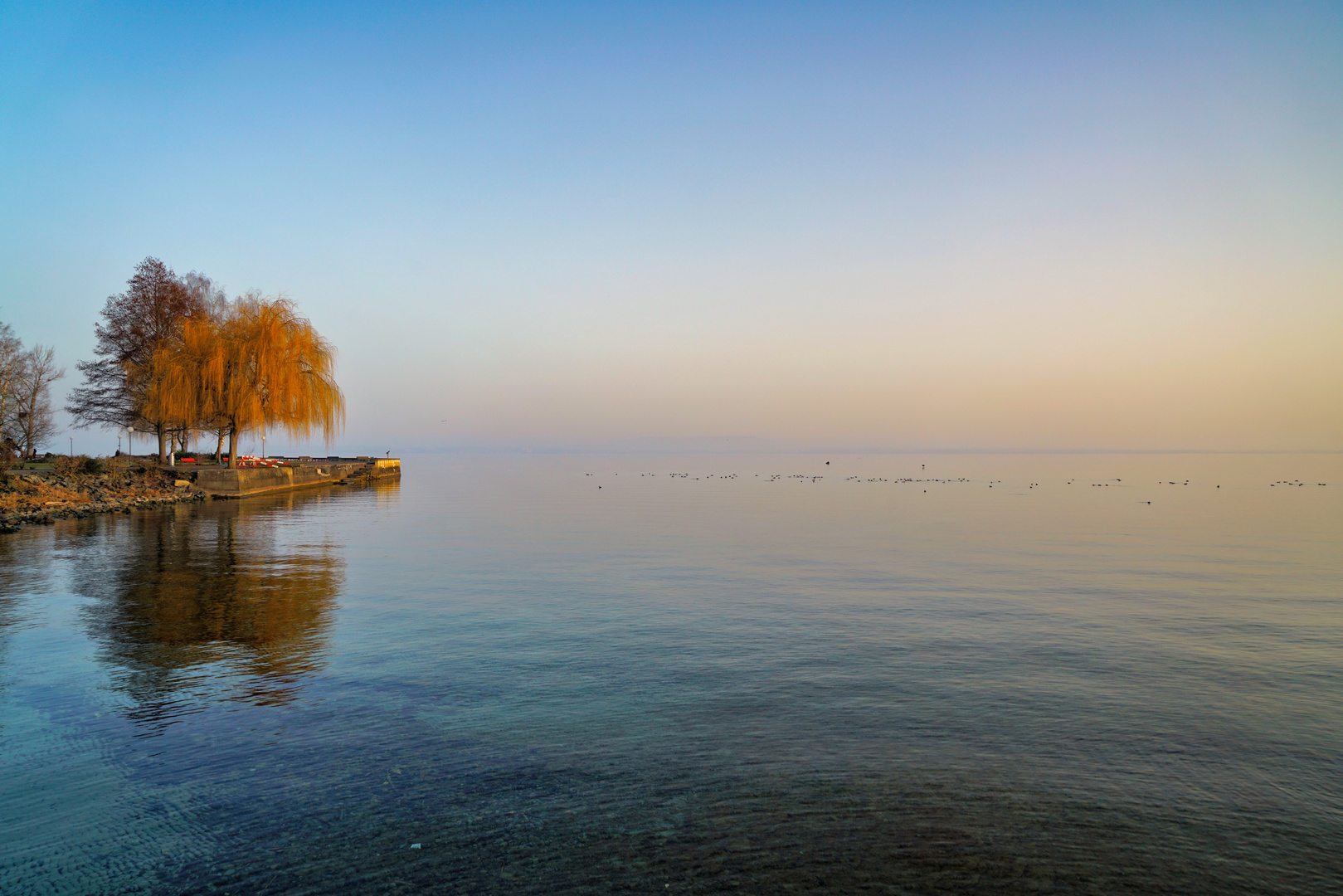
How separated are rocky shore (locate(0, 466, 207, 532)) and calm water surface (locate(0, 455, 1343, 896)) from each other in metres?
15.1

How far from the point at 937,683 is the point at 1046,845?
4031 mm

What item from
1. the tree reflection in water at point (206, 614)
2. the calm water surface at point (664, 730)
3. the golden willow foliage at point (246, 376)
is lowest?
the calm water surface at point (664, 730)

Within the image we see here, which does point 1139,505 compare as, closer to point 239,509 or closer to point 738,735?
point 738,735

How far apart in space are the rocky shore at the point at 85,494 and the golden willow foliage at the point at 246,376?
3.80 metres

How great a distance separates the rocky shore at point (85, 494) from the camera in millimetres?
30375

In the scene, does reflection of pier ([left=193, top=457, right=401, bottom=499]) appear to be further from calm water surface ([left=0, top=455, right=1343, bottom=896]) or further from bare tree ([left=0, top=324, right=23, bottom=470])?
calm water surface ([left=0, top=455, right=1343, bottom=896])

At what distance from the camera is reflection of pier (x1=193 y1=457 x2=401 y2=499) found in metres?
44.3

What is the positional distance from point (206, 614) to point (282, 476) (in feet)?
142

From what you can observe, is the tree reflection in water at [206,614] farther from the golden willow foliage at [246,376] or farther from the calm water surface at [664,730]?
the golden willow foliage at [246,376]

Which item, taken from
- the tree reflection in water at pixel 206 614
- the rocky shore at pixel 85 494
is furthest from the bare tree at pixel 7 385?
the tree reflection in water at pixel 206 614

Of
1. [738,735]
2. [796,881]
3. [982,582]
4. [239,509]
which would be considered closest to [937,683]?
[738,735]

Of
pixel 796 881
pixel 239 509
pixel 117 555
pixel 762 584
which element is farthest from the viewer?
pixel 239 509

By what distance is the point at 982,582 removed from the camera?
17422mm

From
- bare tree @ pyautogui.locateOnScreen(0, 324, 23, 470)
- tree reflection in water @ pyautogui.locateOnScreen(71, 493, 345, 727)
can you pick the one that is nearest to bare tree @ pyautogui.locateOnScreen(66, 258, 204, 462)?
bare tree @ pyautogui.locateOnScreen(0, 324, 23, 470)
